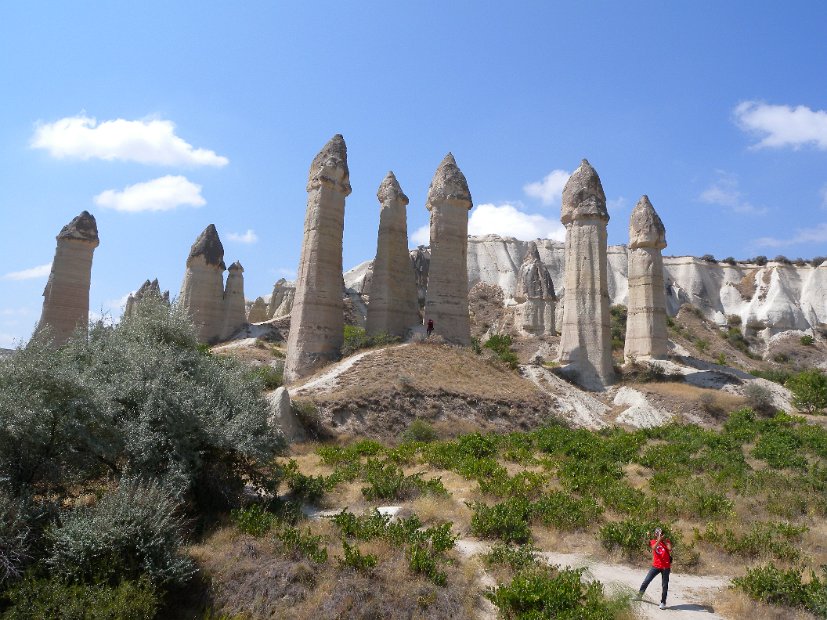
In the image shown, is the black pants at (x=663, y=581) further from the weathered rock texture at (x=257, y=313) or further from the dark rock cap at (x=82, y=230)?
the weathered rock texture at (x=257, y=313)

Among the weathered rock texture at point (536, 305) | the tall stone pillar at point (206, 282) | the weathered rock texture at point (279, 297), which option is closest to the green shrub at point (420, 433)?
the tall stone pillar at point (206, 282)

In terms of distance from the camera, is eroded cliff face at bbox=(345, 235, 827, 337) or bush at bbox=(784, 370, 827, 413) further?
eroded cliff face at bbox=(345, 235, 827, 337)

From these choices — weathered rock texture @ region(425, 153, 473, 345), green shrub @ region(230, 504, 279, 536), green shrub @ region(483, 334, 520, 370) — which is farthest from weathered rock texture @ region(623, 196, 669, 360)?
green shrub @ region(230, 504, 279, 536)

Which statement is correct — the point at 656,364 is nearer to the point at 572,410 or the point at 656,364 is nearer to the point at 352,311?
the point at 572,410

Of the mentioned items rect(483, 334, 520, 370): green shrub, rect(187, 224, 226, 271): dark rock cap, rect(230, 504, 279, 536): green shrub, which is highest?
rect(187, 224, 226, 271): dark rock cap

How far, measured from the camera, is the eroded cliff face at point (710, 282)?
54906 millimetres

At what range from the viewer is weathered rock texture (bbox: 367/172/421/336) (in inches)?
966

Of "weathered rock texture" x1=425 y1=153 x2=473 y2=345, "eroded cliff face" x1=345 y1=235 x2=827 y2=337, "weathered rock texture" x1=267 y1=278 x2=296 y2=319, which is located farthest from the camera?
"eroded cliff face" x1=345 y1=235 x2=827 y2=337

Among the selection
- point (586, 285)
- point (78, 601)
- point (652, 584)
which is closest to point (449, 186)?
point (586, 285)

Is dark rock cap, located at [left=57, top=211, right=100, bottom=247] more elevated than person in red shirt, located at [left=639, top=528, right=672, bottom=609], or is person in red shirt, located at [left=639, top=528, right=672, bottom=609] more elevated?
dark rock cap, located at [left=57, top=211, right=100, bottom=247]

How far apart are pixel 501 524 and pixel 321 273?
14.9m

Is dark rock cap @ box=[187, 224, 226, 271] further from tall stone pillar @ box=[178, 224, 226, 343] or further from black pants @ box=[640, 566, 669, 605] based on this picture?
black pants @ box=[640, 566, 669, 605]

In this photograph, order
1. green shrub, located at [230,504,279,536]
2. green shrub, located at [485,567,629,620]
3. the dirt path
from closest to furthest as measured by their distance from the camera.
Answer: green shrub, located at [485,567,629,620] → the dirt path → green shrub, located at [230,504,279,536]

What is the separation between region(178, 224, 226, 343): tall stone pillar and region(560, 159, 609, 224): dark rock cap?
17.4 m
